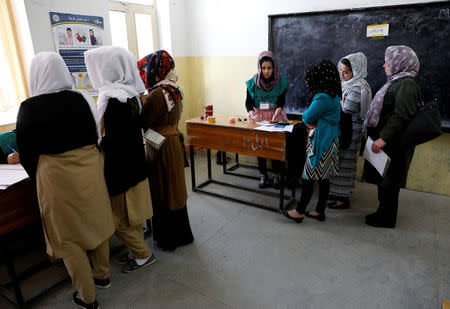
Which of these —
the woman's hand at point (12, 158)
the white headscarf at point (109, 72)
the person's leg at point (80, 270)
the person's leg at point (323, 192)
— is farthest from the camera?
the person's leg at point (323, 192)

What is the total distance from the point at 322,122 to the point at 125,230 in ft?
5.54

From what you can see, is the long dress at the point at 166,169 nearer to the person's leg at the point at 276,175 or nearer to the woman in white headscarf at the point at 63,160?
the woman in white headscarf at the point at 63,160

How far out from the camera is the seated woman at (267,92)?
3.16 meters

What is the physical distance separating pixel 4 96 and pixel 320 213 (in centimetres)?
309

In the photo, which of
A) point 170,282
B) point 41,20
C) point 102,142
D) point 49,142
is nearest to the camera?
point 49,142

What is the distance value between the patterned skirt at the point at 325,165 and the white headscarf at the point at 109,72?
1.53 metres

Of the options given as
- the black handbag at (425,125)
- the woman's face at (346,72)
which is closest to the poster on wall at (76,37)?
the woman's face at (346,72)

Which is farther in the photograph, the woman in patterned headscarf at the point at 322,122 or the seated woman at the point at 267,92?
the seated woman at the point at 267,92

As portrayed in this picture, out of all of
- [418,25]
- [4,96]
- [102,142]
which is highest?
[418,25]

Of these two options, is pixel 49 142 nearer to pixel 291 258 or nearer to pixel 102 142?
pixel 102 142

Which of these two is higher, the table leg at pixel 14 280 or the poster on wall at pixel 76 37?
the poster on wall at pixel 76 37

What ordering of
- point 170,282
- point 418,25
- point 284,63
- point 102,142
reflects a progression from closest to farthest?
point 102,142 → point 170,282 → point 418,25 → point 284,63

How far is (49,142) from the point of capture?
1474 mm

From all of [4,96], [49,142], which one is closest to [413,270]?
[49,142]
